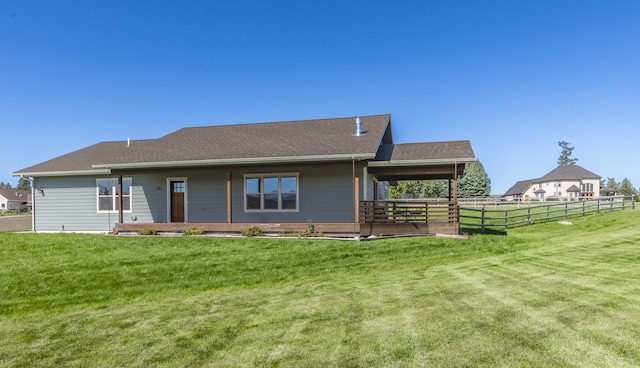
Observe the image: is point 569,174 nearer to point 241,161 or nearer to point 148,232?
point 241,161

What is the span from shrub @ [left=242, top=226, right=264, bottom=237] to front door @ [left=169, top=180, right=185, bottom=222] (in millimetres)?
4221

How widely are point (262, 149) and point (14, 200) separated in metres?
92.7

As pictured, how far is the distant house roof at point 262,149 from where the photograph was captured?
42.7 ft

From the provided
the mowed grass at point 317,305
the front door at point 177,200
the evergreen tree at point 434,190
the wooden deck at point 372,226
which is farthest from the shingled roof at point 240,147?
the evergreen tree at point 434,190

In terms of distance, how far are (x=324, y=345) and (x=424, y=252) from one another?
713cm

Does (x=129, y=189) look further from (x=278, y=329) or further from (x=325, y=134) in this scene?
(x=278, y=329)

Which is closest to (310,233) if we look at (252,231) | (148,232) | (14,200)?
(252,231)

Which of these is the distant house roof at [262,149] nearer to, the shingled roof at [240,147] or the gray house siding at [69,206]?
the shingled roof at [240,147]

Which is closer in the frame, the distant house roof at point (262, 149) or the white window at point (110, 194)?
the distant house roof at point (262, 149)

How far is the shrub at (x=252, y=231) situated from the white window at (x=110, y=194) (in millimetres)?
6596

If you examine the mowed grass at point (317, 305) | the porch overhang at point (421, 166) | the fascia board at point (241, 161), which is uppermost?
the fascia board at point (241, 161)

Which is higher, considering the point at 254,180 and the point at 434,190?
the point at 254,180

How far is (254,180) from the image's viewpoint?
14672 millimetres

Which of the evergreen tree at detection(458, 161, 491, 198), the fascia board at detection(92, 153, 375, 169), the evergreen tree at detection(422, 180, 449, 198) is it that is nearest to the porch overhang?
the fascia board at detection(92, 153, 375, 169)
